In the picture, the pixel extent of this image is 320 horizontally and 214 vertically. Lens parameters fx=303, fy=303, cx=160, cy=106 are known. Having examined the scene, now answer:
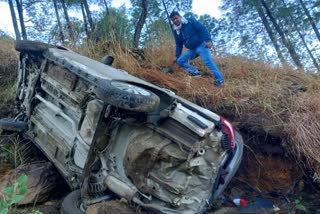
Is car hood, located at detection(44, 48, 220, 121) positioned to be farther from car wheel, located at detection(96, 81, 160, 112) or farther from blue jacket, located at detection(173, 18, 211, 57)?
blue jacket, located at detection(173, 18, 211, 57)

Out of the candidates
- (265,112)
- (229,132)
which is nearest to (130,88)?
(229,132)

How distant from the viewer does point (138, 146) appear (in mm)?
2328

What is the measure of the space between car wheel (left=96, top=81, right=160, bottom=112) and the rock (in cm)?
151

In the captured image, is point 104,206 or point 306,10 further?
point 306,10

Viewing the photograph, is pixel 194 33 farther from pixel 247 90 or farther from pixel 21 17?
pixel 21 17

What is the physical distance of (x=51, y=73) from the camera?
3309 mm

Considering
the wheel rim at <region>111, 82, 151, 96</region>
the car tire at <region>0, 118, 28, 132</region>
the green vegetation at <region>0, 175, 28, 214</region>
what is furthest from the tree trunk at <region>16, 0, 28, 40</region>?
the green vegetation at <region>0, 175, 28, 214</region>

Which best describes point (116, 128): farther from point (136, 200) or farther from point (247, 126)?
point (247, 126)

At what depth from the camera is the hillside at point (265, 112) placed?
3.32 metres

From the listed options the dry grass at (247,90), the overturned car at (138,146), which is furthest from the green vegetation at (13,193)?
the dry grass at (247,90)

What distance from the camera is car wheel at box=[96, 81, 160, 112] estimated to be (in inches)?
85.7

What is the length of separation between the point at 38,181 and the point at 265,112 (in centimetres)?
277

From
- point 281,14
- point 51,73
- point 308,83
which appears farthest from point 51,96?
point 281,14

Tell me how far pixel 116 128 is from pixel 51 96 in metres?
1.13
